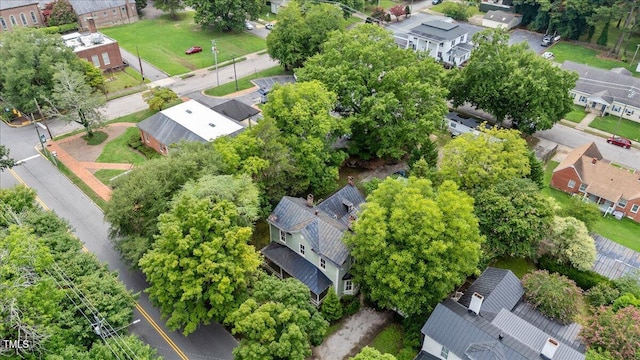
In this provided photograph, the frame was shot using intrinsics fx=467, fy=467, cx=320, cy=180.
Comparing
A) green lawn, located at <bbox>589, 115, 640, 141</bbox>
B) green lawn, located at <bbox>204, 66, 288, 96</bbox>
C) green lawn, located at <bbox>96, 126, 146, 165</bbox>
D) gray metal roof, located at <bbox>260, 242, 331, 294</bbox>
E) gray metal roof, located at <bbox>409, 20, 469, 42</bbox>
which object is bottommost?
green lawn, located at <bbox>589, 115, 640, 141</bbox>

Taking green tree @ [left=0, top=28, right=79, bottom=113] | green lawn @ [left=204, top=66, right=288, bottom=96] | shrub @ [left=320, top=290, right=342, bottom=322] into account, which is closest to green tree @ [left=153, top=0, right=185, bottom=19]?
green lawn @ [left=204, top=66, right=288, bottom=96]

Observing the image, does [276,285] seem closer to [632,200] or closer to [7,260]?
[7,260]

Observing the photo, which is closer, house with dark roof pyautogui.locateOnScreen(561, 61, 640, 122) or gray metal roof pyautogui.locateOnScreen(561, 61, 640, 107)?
house with dark roof pyautogui.locateOnScreen(561, 61, 640, 122)

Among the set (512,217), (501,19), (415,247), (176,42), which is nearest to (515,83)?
(512,217)

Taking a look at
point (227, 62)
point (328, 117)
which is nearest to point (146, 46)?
point (227, 62)

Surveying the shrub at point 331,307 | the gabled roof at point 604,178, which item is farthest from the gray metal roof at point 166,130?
the gabled roof at point 604,178

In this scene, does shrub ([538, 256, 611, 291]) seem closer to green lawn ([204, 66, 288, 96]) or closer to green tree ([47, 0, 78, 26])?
green lawn ([204, 66, 288, 96])
